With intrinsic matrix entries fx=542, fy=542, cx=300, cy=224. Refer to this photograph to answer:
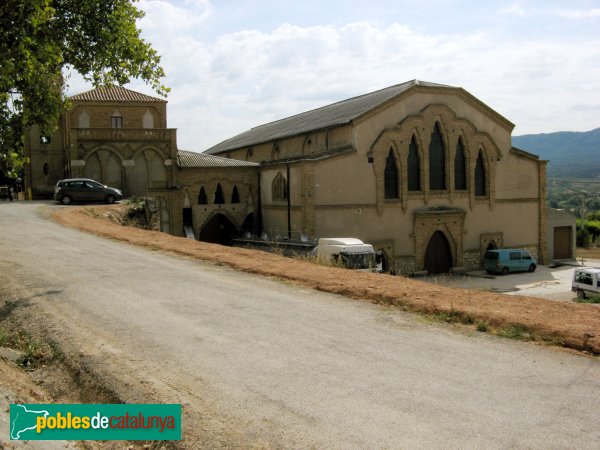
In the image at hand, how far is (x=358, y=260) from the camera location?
2275 cm

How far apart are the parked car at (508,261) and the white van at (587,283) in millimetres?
8035

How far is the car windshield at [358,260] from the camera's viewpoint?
2230 centimetres

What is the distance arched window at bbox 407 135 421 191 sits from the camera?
34875 millimetres

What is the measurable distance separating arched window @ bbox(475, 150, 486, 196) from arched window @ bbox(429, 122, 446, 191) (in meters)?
3.14

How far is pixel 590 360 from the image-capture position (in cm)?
717

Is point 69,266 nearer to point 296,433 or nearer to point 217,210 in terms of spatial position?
point 296,433

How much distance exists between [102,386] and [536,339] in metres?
6.05

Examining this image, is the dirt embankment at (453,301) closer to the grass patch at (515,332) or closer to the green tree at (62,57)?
the grass patch at (515,332)

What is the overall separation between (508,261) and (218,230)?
1940 centimetres

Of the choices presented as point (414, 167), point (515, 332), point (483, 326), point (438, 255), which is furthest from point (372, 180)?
point (515, 332)

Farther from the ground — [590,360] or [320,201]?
[320,201]

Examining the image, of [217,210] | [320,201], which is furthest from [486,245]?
[217,210]

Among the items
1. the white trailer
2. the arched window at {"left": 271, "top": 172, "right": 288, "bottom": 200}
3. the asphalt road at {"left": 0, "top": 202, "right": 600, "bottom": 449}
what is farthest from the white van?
the asphalt road at {"left": 0, "top": 202, "right": 600, "bottom": 449}

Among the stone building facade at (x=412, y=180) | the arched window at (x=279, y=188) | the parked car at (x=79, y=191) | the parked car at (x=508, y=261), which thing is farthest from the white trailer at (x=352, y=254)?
the parked car at (x=508, y=261)
